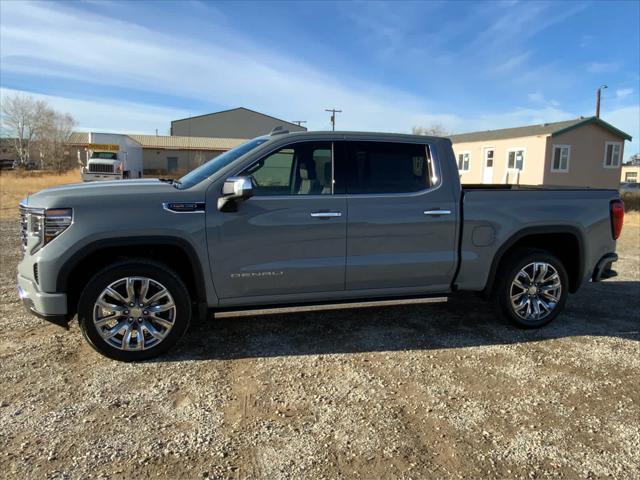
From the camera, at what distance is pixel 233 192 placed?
11.9 feet

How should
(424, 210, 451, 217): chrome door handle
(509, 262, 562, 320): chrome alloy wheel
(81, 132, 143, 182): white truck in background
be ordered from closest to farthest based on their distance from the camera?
1. (424, 210, 451, 217): chrome door handle
2. (509, 262, 562, 320): chrome alloy wheel
3. (81, 132, 143, 182): white truck in background

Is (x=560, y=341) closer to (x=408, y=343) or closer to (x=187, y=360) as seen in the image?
(x=408, y=343)

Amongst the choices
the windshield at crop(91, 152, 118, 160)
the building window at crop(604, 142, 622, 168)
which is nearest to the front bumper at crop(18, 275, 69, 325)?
the windshield at crop(91, 152, 118, 160)

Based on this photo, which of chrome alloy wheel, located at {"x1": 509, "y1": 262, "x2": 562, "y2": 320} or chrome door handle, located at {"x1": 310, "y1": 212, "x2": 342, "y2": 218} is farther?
chrome alloy wheel, located at {"x1": 509, "y1": 262, "x2": 562, "y2": 320}

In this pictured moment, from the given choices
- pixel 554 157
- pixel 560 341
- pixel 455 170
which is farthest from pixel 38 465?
pixel 554 157

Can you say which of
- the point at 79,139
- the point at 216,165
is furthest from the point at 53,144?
the point at 216,165

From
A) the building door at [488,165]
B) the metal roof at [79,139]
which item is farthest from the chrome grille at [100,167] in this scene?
the metal roof at [79,139]

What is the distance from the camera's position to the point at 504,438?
2852 millimetres

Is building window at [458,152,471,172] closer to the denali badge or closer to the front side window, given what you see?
the front side window

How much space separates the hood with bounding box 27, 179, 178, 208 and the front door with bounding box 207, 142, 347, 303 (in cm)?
51

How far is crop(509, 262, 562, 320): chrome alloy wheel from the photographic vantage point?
4.63 metres

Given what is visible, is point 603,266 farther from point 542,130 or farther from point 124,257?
point 542,130

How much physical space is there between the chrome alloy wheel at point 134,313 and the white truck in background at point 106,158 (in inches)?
1047

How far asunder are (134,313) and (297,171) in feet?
5.93
